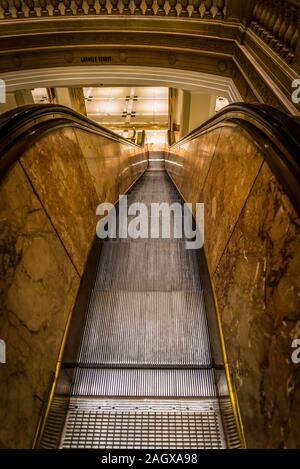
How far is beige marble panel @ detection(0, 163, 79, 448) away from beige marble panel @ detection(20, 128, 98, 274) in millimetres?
155

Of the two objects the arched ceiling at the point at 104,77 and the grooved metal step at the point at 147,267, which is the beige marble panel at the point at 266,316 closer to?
the grooved metal step at the point at 147,267

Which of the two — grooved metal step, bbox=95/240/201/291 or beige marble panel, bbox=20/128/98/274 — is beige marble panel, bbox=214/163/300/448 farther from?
beige marble panel, bbox=20/128/98/274

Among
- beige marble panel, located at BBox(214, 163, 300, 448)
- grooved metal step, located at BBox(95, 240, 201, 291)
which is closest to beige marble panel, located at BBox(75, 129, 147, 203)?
grooved metal step, located at BBox(95, 240, 201, 291)

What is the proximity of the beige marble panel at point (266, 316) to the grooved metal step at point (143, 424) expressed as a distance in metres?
0.22

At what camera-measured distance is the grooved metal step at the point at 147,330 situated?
1.85 metres

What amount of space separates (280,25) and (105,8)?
16.6ft

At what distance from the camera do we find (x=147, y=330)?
203 cm

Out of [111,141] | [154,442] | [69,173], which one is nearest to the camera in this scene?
[154,442]

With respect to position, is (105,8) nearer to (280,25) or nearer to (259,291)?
(280,25)

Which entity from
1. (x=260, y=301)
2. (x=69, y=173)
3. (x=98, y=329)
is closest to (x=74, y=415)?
(x=98, y=329)

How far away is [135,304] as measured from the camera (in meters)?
2.23
